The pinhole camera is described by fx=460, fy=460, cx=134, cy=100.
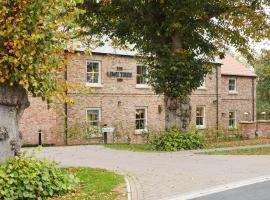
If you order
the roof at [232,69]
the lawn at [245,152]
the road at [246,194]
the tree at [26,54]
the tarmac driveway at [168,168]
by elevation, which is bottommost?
the road at [246,194]

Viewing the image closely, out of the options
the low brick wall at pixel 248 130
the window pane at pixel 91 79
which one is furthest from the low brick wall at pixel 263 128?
the window pane at pixel 91 79

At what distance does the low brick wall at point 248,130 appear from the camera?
102 ft

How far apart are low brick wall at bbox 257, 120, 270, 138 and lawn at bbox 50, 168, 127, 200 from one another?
2165 cm

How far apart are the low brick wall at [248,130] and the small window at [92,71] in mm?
10359

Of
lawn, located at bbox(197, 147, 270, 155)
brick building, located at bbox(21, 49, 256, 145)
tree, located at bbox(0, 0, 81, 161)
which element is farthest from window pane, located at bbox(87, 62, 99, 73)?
tree, located at bbox(0, 0, 81, 161)

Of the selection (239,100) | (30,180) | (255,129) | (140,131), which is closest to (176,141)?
(140,131)

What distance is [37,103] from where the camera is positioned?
86.7ft

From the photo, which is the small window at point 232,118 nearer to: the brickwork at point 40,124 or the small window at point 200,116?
the small window at point 200,116

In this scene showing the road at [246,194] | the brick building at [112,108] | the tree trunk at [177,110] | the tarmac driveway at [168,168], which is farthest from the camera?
the brick building at [112,108]

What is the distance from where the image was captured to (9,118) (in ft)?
32.3

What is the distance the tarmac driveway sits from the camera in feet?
35.0

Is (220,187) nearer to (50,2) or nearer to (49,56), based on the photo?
(49,56)

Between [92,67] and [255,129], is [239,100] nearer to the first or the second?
[255,129]

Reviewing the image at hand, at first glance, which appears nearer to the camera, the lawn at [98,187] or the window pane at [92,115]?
the lawn at [98,187]
